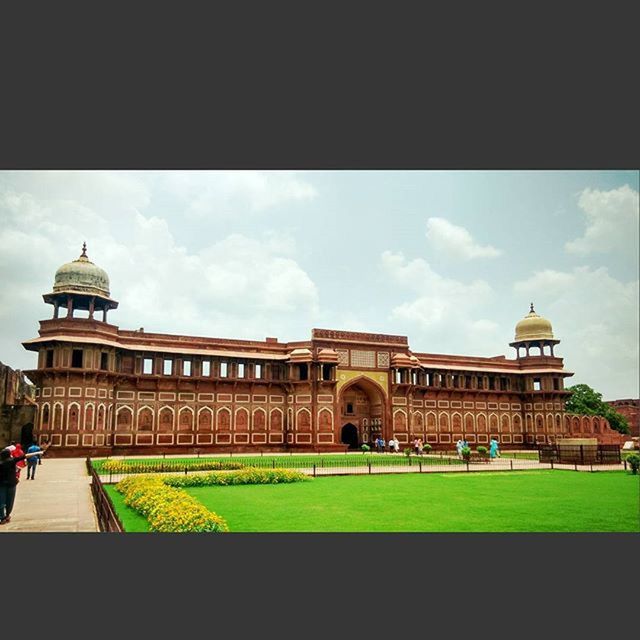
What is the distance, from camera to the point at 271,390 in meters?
37.3

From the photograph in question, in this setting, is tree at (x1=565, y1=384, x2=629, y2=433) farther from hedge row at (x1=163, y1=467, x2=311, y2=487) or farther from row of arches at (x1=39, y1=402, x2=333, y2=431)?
hedge row at (x1=163, y1=467, x2=311, y2=487)

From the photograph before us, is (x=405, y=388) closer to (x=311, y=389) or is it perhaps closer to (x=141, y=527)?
(x=311, y=389)

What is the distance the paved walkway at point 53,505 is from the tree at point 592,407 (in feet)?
162

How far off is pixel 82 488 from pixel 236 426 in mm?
20329

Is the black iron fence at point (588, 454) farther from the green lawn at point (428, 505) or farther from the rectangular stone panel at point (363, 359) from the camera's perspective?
the rectangular stone panel at point (363, 359)

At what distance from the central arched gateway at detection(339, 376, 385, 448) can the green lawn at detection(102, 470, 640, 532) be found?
19.8 meters

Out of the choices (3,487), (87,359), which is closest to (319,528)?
(3,487)

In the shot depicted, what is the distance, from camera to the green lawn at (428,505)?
10.9m

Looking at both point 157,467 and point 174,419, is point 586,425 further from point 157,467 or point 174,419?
point 157,467

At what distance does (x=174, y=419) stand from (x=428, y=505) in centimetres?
2382

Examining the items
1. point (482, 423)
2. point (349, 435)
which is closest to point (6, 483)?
point (349, 435)

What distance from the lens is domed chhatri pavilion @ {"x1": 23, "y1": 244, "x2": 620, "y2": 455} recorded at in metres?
31.1

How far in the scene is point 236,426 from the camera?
35906 millimetres

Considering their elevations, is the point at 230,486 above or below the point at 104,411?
below
